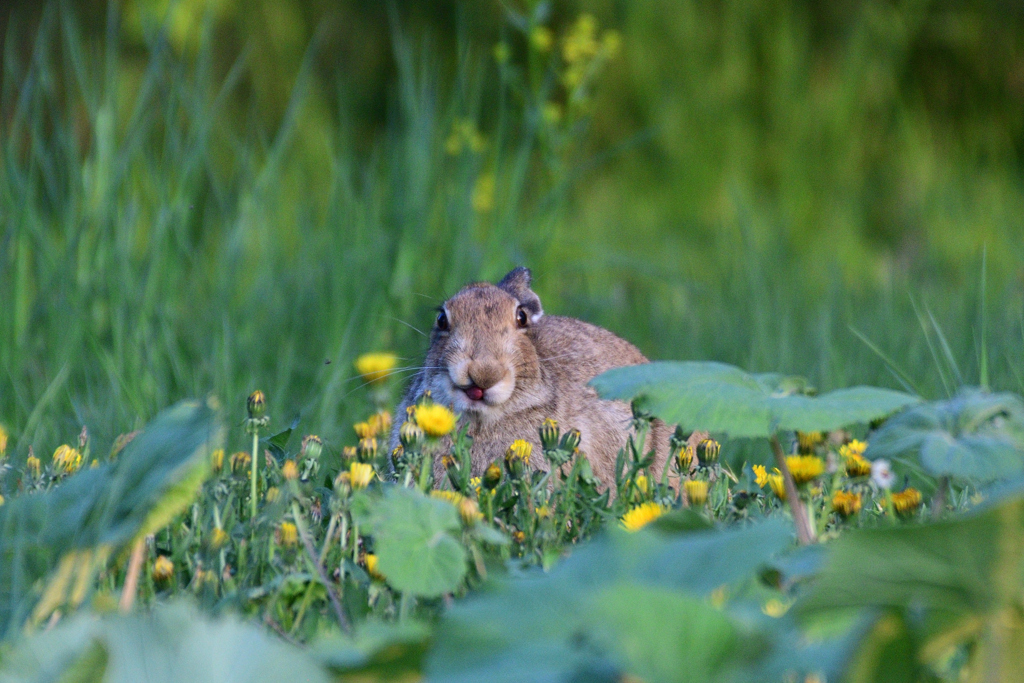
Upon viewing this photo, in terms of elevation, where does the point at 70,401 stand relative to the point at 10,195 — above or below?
below

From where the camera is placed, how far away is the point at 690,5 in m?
7.98

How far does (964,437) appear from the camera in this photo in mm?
1657

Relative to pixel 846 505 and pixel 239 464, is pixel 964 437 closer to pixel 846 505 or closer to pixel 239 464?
pixel 846 505

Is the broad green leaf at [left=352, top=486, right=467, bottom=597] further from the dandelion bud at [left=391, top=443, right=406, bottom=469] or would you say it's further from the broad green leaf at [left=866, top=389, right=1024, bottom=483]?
the broad green leaf at [left=866, top=389, right=1024, bottom=483]

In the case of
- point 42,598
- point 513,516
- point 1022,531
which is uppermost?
point 1022,531

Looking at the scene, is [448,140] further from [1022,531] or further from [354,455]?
[1022,531]

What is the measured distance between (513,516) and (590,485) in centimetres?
18

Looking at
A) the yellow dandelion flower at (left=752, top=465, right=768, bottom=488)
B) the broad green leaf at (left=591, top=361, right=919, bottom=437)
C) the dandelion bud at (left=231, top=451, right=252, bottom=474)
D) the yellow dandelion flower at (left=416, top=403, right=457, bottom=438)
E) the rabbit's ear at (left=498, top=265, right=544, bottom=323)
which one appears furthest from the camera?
the rabbit's ear at (left=498, top=265, right=544, bottom=323)

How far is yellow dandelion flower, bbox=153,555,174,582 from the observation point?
5.84 ft

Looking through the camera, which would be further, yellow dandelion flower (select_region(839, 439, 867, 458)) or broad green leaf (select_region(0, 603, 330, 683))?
yellow dandelion flower (select_region(839, 439, 867, 458))

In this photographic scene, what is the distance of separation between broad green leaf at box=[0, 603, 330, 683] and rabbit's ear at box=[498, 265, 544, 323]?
8.03 feet

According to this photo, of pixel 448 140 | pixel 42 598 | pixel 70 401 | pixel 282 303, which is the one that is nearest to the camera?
pixel 42 598

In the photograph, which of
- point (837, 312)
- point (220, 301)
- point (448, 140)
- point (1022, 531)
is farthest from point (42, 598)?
point (837, 312)

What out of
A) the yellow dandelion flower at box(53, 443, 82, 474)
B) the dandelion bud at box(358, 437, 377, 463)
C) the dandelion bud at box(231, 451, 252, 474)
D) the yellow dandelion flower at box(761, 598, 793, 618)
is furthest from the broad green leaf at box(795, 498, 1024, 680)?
the yellow dandelion flower at box(53, 443, 82, 474)
